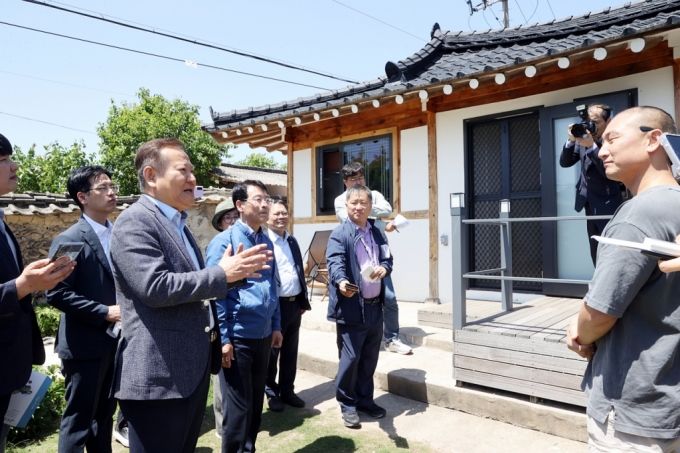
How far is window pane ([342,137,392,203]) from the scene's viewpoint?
735 centimetres

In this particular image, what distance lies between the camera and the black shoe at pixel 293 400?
13.6 feet

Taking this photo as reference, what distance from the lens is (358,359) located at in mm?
3697

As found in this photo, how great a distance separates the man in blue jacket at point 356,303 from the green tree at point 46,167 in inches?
692

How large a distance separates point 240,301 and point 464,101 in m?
4.59

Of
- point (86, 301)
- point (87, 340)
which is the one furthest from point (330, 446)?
point (86, 301)

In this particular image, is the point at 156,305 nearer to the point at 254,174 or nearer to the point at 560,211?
the point at 560,211

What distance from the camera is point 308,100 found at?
289 inches

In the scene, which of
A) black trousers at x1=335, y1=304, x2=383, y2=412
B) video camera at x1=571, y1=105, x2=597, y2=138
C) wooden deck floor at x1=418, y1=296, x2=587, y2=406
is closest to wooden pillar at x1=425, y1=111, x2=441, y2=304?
wooden deck floor at x1=418, y1=296, x2=587, y2=406

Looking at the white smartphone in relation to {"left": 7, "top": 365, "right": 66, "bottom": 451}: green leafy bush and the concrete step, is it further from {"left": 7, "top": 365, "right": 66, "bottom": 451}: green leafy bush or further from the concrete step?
{"left": 7, "top": 365, "right": 66, "bottom": 451}: green leafy bush

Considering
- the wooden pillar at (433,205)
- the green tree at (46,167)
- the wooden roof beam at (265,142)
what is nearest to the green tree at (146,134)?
the green tree at (46,167)

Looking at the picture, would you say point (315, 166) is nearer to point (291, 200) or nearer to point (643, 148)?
point (291, 200)

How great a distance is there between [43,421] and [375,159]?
18.0ft

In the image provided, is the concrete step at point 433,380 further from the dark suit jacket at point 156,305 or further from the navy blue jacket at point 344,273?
the dark suit jacket at point 156,305

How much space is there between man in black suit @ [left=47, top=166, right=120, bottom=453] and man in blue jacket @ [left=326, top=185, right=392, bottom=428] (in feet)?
5.25
